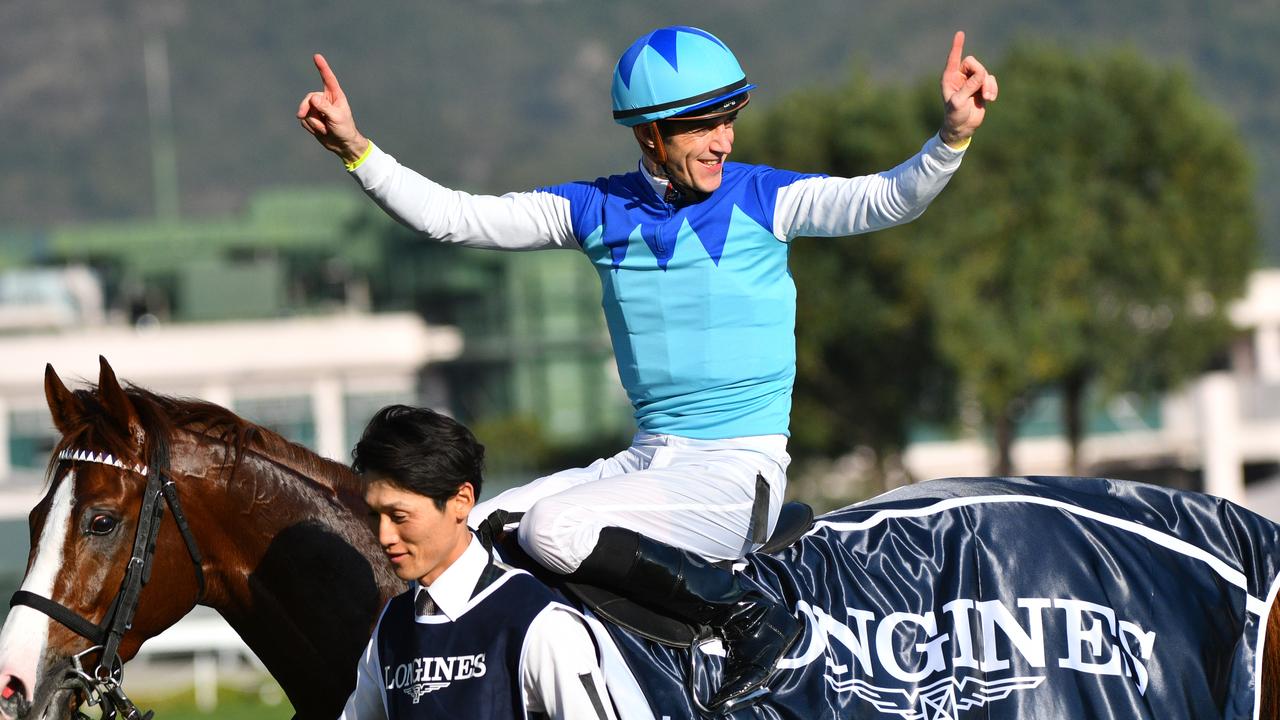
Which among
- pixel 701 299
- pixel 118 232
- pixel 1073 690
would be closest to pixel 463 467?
pixel 701 299

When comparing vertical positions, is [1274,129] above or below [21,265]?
above

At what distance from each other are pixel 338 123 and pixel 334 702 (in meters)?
1.34

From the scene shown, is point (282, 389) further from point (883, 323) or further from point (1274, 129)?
point (1274, 129)

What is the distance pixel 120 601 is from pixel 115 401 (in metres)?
0.45

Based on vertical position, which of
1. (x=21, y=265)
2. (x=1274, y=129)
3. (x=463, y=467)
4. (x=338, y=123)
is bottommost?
(x=463, y=467)

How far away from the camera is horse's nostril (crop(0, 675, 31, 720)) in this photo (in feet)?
10.2

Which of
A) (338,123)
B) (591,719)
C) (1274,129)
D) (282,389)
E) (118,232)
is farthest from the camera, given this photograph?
(1274,129)

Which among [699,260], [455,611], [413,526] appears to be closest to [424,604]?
[455,611]

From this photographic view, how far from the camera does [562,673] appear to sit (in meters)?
2.74

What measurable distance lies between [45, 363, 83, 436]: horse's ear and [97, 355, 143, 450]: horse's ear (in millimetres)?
64

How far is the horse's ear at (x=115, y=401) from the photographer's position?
134 inches

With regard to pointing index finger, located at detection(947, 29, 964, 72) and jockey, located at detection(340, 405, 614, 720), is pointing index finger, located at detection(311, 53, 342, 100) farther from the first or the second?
pointing index finger, located at detection(947, 29, 964, 72)

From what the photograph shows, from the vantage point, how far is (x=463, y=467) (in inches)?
113

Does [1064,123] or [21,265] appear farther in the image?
[21,265]
